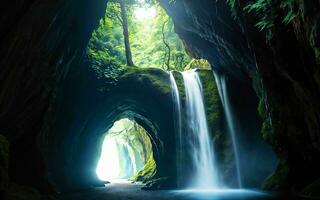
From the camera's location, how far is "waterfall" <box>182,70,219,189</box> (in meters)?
16.6

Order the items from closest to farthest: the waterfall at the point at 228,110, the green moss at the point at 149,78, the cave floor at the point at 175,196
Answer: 1. the cave floor at the point at 175,196
2. the waterfall at the point at 228,110
3. the green moss at the point at 149,78

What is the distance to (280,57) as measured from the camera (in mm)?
9836

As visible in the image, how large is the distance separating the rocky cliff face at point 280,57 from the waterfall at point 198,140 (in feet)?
9.79

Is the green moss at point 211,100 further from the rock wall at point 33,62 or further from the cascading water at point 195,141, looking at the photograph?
the rock wall at point 33,62

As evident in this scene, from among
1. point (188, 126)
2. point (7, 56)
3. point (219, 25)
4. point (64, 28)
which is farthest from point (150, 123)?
point (7, 56)

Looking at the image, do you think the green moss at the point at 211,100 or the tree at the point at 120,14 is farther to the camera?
the tree at the point at 120,14

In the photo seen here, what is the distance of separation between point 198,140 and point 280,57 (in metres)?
8.32

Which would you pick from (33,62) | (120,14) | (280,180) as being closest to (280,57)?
(280,180)

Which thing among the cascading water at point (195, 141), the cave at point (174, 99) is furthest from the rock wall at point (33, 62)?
the cascading water at point (195, 141)

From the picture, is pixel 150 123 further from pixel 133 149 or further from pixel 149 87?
pixel 133 149

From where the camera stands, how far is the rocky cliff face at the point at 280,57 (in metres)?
8.34

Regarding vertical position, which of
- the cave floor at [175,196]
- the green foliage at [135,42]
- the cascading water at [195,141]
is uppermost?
the green foliage at [135,42]

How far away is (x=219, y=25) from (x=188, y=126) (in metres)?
6.39

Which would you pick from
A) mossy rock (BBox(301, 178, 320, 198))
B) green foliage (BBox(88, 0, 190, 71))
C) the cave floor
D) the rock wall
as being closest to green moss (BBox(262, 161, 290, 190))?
the cave floor
